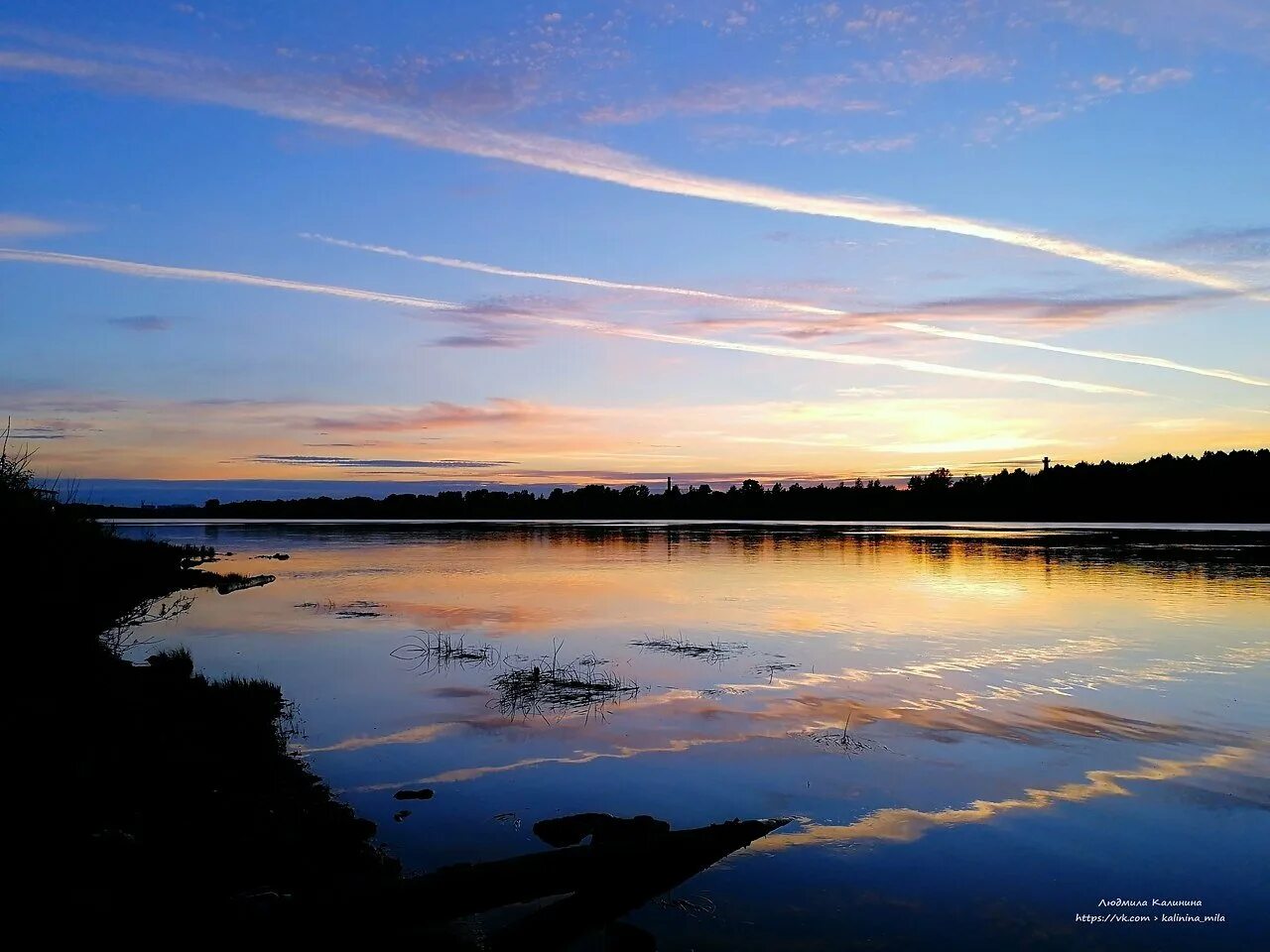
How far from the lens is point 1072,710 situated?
58.6ft

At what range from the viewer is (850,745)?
1512 cm

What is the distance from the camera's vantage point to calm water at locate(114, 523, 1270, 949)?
954 centimetres

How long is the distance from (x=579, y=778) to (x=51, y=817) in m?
6.91

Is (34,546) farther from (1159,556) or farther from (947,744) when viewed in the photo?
(1159,556)

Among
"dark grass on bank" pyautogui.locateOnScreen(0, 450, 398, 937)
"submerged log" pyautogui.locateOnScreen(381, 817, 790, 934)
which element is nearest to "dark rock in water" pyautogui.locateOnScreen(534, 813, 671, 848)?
"submerged log" pyautogui.locateOnScreen(381, 817, 790, 934)

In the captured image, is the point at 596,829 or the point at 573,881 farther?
the point at 596,829

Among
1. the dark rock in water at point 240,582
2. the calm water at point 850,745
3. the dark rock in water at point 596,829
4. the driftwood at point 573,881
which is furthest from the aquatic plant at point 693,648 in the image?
the dark rock in water at point 240,582

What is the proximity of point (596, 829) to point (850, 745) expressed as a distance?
6.56 m

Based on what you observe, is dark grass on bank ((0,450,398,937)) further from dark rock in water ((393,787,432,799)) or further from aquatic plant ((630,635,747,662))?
aquatic plant ((630,635,747,662))

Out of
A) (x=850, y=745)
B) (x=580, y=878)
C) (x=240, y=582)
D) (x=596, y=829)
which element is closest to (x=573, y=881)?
(x=580, y=878)

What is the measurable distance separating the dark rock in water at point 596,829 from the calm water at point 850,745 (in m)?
0.42

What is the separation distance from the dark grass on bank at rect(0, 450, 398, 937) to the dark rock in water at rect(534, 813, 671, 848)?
2.02 m

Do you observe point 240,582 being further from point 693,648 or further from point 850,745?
point 850,745

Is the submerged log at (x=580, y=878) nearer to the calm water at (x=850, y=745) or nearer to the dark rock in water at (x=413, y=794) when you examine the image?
the calm water at (x=850, y=745)
